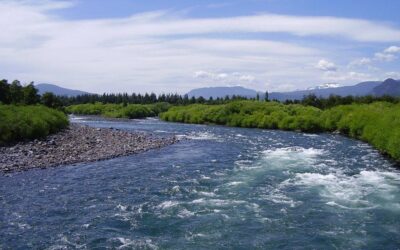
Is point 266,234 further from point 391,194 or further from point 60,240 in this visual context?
point 391,194

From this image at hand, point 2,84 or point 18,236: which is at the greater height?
point 2,84

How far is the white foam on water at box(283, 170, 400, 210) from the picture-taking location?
20891mm

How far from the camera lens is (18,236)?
629 inches

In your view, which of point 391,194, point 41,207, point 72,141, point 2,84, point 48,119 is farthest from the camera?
point 2,84

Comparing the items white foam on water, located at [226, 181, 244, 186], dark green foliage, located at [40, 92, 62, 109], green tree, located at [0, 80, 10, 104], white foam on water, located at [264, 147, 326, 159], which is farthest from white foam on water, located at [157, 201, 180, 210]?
dark green foliage, located at [40, 92, 62, 109]

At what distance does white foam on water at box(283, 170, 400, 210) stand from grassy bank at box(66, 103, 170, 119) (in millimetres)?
93318

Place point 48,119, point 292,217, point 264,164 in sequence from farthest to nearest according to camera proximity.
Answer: point 48,119
point 264,164
point 292,217

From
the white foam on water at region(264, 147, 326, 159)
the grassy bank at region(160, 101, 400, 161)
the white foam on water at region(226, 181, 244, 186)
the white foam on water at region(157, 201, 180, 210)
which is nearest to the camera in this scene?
the white foam on water at region(157, 201, 180, 210)

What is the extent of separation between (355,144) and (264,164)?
723 inches

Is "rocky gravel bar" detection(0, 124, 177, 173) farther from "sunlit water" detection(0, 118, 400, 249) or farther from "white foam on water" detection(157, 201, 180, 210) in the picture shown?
"white foam on water" detection(157, 201, 180, 210)

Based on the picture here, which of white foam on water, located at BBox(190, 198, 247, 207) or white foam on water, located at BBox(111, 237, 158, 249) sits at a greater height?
white foam on water, located at BBox(190, 198, 247, 207)

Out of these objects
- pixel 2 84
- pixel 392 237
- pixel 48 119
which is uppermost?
pixel 2 84

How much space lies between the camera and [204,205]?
2038cm

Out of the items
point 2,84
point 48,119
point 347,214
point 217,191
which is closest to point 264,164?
point 217,191
